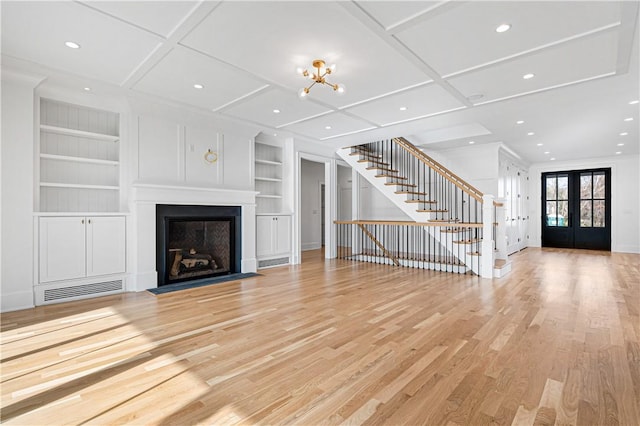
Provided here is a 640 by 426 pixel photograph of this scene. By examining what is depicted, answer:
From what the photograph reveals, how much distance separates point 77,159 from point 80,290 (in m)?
1.75

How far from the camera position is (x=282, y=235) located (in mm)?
6723

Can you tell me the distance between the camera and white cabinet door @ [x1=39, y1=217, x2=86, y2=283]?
385cm

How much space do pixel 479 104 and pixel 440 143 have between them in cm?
292

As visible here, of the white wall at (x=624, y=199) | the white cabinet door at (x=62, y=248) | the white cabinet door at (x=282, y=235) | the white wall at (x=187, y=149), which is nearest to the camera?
the white cabinet door at (x=62, y=248)

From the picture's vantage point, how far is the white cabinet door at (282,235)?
6.62 meters

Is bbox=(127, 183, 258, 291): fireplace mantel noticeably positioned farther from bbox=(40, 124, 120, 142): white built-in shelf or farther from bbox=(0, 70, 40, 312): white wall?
bbox=(0, 70, 40, 312): white wall

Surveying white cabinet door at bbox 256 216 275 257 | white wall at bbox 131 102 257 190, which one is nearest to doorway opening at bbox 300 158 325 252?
white cabinet door at bbox 256 216 275 257

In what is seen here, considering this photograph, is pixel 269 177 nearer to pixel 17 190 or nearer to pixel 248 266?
pixel 248 266

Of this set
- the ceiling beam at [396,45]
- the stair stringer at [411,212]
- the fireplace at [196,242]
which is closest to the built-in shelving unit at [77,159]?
the fireplace at [196,242]

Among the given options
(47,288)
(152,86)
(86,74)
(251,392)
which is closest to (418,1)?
(251,392)

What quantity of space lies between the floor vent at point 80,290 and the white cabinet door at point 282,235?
115 inches

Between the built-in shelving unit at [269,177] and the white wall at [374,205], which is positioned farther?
the white wall at [374,205]

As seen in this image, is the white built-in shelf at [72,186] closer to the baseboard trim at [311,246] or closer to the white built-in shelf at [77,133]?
the white built-in shelf at [77,133]

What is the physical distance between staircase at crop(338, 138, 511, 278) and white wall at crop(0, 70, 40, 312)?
561 centimetres
